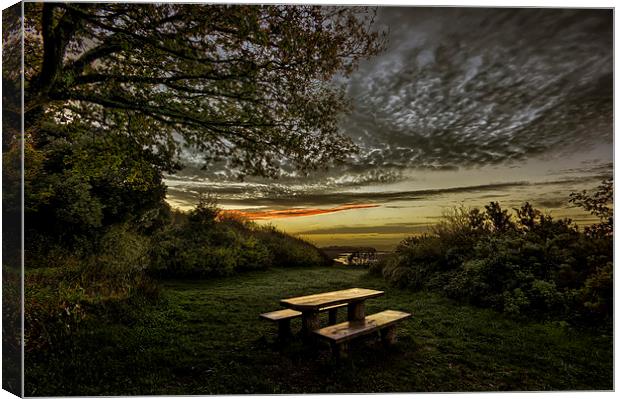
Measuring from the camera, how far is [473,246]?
21.8ft

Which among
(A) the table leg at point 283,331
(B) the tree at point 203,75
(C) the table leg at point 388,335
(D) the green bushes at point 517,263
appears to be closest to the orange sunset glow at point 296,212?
(B) the tree at point 203,75

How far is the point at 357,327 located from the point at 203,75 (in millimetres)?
3409

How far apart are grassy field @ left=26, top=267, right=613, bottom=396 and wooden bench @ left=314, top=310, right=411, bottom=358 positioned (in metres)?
0.16

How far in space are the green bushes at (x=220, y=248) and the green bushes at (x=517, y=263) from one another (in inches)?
54.9

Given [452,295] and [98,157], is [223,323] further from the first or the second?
[452,295]

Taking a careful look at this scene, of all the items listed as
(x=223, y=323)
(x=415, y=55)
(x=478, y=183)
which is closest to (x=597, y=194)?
(x=478, y=183)

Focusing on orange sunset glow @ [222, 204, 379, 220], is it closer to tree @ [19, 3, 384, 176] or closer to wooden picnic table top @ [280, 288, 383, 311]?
tree @ [19, 3, 384, 176]

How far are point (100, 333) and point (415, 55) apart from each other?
5.10 meters

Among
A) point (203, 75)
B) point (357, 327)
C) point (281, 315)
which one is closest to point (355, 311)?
point (357, 327)

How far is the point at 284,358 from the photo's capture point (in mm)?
4320

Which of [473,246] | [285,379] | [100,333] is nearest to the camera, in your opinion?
[285,379]

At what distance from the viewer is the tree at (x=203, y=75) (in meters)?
4.28

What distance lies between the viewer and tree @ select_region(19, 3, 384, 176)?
428 centimetres

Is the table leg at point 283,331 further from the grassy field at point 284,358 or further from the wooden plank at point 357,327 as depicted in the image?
the wooden plank at point 357,327
